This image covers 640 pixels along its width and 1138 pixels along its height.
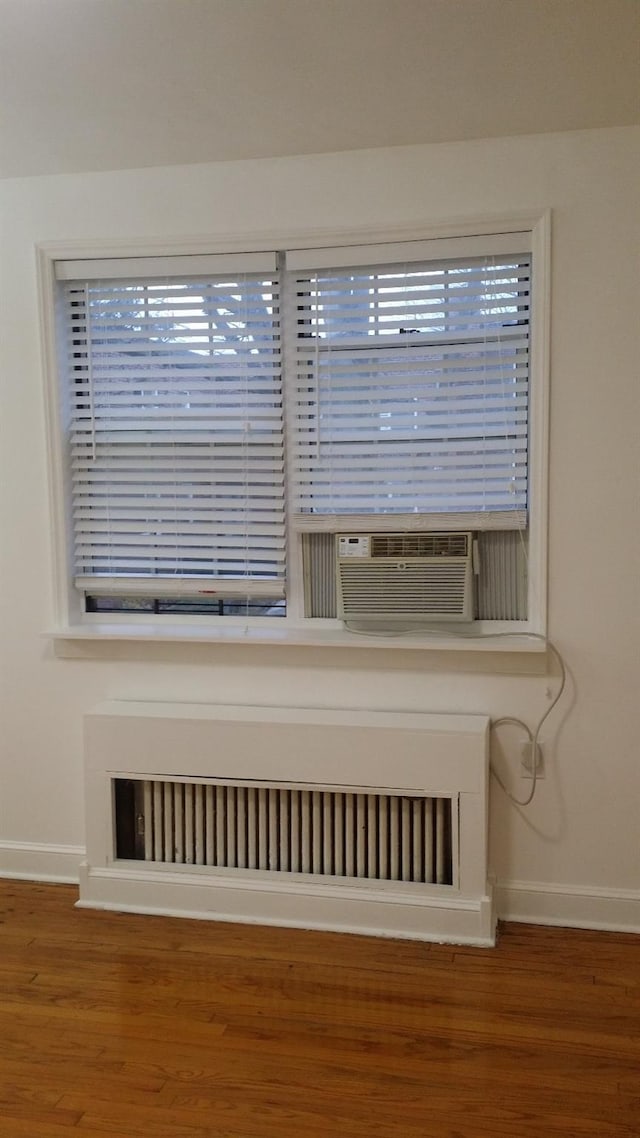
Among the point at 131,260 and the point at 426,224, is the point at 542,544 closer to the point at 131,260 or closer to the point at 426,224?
the point at 426,224

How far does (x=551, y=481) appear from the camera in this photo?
2.88m

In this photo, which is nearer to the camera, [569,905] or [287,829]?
[569,905]

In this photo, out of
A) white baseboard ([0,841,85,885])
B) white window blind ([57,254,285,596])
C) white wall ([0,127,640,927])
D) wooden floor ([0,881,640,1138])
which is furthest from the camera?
white baseboard ([0,841,85,885])

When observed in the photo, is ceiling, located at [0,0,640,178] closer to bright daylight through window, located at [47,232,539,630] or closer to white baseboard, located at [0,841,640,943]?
bright daylight through window, located at [47,232,539,630]

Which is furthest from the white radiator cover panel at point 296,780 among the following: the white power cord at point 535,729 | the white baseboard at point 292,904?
the white power cord at point 535,729

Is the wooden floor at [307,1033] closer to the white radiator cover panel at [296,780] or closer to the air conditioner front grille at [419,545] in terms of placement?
the white radiator cover panel at [296,780]

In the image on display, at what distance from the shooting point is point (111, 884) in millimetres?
3115

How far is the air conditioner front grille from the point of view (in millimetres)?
2982

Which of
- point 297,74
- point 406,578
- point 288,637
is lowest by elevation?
point 288,637

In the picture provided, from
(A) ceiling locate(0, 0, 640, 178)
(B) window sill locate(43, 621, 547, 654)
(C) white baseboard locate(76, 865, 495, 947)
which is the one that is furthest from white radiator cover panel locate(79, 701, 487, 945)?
(A) ceiling locate(0, 0, 640, 178)

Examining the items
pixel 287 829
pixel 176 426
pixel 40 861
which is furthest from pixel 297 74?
pixel 40 861

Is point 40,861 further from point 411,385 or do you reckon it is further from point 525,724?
point 411,385

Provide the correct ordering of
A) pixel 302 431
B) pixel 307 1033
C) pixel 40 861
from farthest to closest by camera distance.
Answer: pixel 40 861, pixel 302 431, pixel 307 1033

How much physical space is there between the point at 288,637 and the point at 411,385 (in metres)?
0.96
